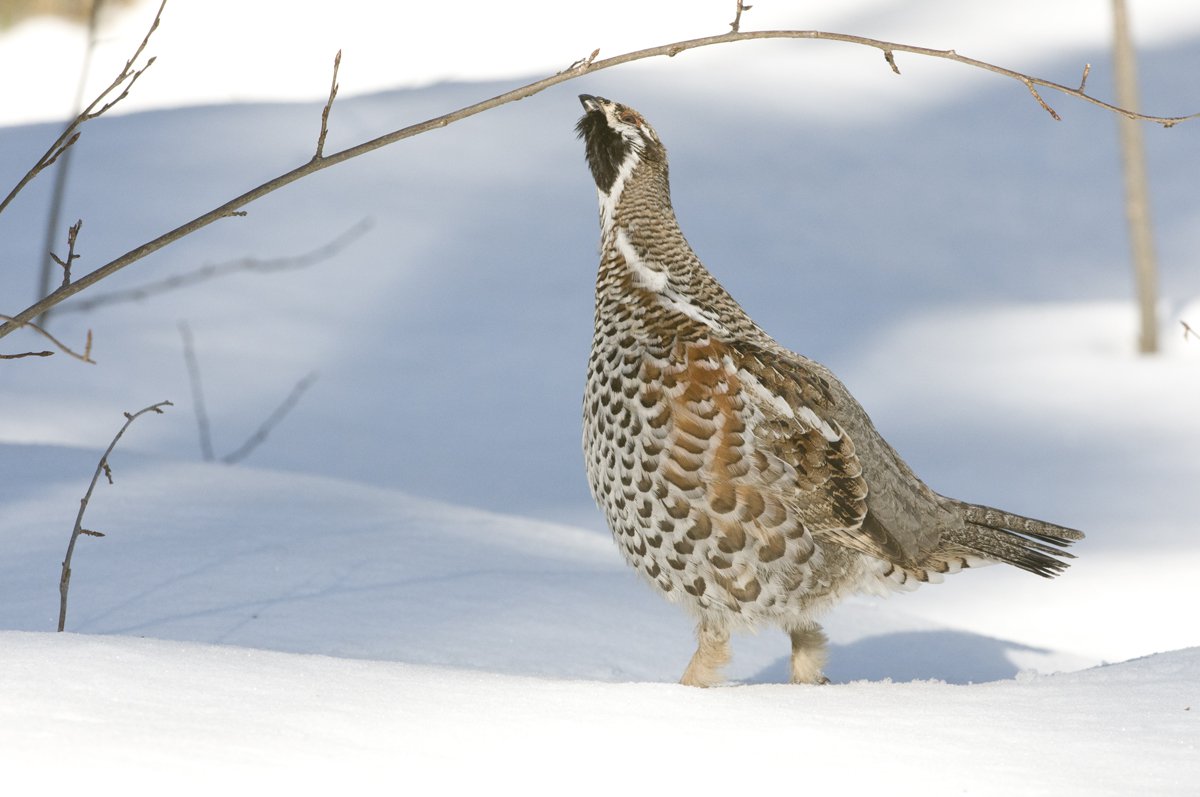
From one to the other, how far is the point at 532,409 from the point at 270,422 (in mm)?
1571

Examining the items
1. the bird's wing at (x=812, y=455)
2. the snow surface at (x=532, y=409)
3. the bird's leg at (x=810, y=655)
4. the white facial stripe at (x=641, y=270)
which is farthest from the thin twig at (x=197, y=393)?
the bird's wing at (x=812, y=455)

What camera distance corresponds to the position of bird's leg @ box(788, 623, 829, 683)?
3299mm

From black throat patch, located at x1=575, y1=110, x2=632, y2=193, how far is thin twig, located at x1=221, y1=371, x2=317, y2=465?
11.9ft

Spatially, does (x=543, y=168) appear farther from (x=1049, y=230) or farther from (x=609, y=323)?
(x=609, y=323)

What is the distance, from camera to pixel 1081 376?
28.7 ft

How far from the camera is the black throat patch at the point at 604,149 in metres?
3.36

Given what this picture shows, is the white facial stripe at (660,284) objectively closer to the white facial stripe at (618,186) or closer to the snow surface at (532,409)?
the white facial stripe at (618,186)

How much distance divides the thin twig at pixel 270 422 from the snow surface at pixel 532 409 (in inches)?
4.1

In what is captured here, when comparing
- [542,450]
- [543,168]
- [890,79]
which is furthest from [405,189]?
[890,79]

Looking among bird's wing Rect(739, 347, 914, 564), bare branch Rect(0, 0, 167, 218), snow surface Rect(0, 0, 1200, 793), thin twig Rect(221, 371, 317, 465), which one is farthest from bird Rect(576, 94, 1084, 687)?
thin twig Rect(221, 371, 317, 465)

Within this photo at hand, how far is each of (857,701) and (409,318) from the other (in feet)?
22.8

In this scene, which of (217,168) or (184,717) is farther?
(217,168)

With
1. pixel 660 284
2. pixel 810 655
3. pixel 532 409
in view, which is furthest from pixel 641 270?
pixel 532 409

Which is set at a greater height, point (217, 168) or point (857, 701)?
point (217, 168)
